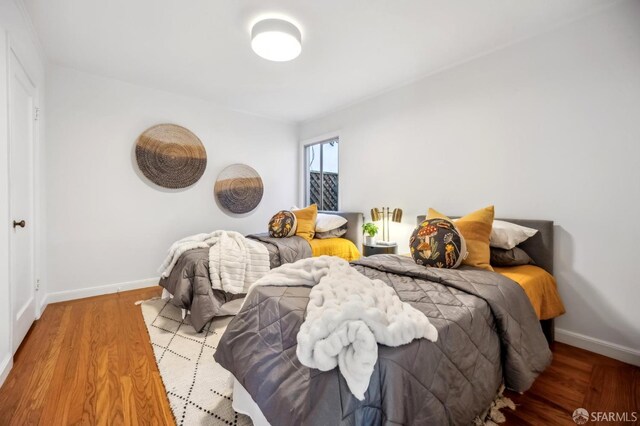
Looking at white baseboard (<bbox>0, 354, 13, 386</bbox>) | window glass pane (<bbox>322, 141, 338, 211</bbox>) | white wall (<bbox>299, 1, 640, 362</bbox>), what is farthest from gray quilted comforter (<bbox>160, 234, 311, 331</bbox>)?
white wall (<bbox>299, 1, 640, 362</bbox>)

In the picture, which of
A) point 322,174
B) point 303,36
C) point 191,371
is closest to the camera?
point 191,371

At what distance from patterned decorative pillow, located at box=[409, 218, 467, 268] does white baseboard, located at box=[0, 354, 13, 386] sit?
2687 millimetres

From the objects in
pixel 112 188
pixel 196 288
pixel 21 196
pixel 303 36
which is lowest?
pixel 196 288

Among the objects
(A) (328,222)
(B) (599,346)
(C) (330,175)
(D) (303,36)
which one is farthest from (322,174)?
(B) (599,346)

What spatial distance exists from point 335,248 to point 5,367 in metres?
2.72

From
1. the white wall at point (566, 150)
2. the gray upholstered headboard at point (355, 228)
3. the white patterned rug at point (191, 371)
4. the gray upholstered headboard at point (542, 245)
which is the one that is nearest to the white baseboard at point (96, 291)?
the white patterned rug at point (191, 371)

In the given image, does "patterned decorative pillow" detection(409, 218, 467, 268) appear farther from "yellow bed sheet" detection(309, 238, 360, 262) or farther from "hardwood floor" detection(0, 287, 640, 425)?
"yellow bed sheet" detection(309, 238, 360, 262)

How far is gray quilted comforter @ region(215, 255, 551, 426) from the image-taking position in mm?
880

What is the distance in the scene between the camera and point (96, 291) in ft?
10.1

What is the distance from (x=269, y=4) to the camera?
1910 millimetres

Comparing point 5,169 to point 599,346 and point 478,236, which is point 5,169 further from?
point 599,346

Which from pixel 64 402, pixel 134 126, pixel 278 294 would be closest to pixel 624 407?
pixel 278 294

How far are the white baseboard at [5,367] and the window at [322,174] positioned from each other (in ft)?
11.3

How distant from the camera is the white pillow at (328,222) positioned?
3.44 metres
